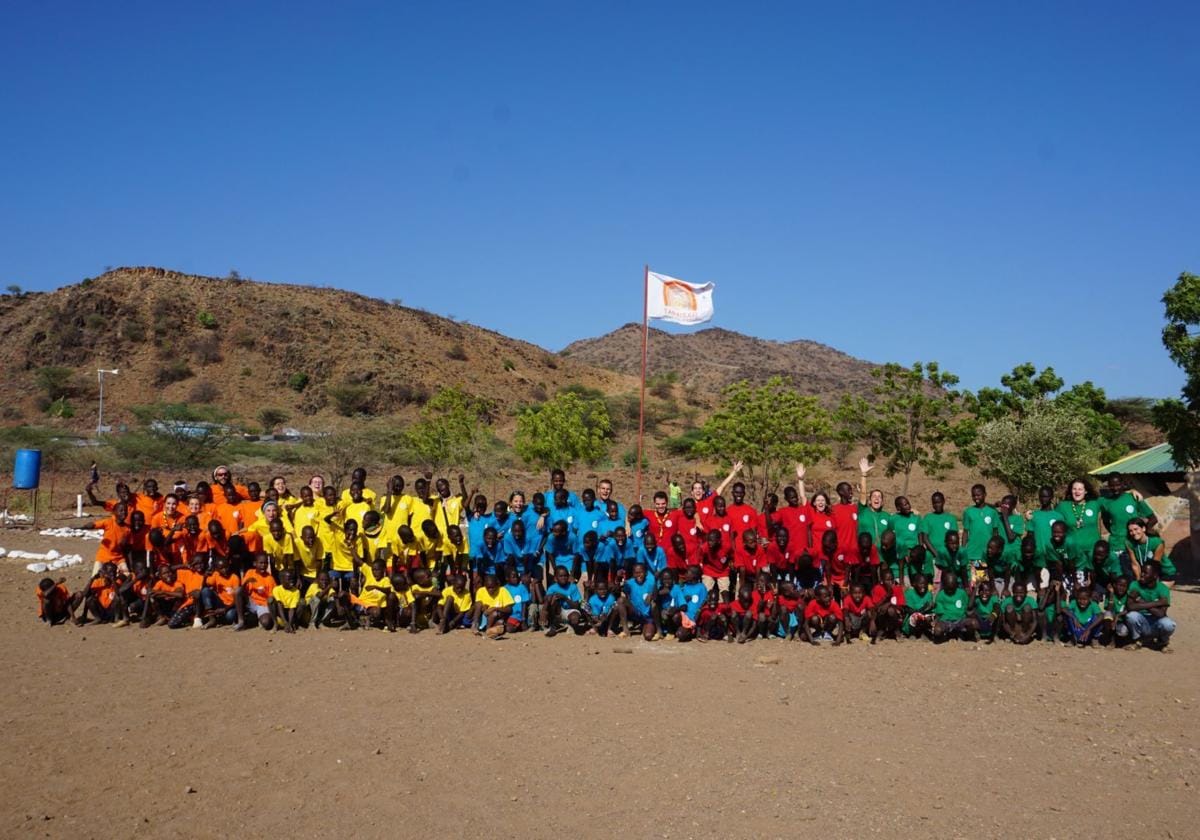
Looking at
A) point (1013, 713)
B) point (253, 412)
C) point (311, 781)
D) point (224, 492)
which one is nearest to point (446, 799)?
point (311, 781)

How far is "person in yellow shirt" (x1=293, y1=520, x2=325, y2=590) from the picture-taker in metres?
11.1

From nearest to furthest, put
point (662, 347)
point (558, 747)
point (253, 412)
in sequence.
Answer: point (558, 747)
point (253, 412)
point (662, 347)

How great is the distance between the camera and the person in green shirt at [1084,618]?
10.7 meters

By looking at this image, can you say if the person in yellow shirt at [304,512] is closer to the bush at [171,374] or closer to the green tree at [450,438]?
the green tree at [450,438]

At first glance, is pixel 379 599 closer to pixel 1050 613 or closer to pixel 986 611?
pixel 986 611

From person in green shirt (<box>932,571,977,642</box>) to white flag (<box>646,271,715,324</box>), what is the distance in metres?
7.56

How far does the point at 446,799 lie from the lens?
6055mm

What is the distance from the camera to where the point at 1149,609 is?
10.6m

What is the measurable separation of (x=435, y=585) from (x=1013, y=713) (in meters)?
6.23

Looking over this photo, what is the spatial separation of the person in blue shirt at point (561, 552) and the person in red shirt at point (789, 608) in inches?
91.7

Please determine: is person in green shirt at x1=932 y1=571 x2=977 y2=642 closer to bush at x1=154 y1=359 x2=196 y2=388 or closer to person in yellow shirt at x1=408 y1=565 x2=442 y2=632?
person in yellow shirt at x1=408 y1=565 x2=442 y2=632

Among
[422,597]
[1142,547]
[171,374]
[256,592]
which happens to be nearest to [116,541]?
[256,592]

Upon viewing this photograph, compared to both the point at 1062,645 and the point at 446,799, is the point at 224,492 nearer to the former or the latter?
the point at 446,799

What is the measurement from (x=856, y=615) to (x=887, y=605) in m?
0.34
